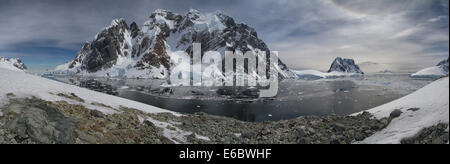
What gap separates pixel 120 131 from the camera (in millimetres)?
7051

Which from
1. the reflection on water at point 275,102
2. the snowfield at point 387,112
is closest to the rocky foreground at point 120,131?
the snowfield at point 387,112

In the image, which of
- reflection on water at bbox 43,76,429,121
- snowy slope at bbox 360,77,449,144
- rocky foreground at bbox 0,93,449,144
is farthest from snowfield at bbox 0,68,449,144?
reflection on water at bbox 43,76,429,121

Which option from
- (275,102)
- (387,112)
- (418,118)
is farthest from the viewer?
(275,102)

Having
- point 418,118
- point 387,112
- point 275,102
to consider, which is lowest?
point 275,102

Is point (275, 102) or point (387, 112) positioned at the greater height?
point (387, 112)

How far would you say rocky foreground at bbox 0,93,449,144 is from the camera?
17.7 ft

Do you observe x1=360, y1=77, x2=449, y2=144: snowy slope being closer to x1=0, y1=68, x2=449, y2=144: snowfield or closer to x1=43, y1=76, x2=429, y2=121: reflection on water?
x1=0, y1=68, x2=449, y2=144: snowfield

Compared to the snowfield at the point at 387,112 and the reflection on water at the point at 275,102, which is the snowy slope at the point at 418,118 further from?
the reflection on water at the point at 275,102

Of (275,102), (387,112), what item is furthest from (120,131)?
(275,102)

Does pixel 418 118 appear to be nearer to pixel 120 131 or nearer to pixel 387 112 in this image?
pixel 387 112

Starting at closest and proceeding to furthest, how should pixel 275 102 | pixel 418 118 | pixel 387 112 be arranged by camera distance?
pixel 418 118 → pixel 387 112 → pixel 275 102

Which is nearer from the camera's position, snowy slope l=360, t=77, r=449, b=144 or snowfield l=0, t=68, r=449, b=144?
snowy slope l=360, t=77, r=449, b=144
